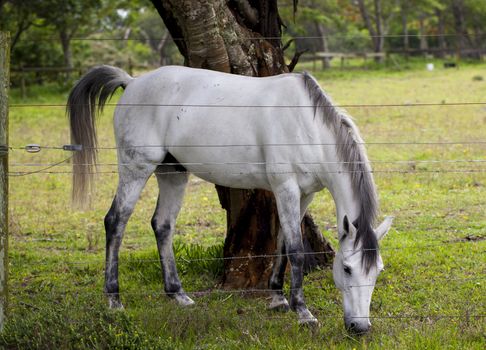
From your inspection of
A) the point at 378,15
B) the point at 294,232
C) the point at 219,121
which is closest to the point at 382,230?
the point at 294,232

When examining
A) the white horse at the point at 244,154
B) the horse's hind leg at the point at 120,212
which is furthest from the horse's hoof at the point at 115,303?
the horse's hind leg at the point at 120,212

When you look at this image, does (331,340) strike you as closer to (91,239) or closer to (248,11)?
(248,11)

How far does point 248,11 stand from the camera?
6.50 m

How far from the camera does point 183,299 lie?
5.95 m

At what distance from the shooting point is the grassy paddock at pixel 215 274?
4.61 metres

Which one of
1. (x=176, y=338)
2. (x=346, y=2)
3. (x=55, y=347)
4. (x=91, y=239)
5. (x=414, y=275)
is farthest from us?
(x=346, y=2)

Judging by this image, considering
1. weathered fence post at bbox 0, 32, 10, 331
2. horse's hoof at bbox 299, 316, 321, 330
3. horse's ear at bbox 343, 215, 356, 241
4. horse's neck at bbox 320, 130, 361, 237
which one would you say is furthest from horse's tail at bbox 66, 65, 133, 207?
horse's ear at bbox 343, 215, 356, 241

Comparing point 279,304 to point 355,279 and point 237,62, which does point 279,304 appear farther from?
point 237,62

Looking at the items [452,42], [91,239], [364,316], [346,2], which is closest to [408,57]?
[346,2]

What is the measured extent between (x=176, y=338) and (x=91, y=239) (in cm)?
358

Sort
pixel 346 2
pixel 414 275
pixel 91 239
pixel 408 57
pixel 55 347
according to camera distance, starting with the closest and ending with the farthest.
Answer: pixel 55 347, pixel 414 275, pixel 91 239, pixel 408 57, pixel 346 2

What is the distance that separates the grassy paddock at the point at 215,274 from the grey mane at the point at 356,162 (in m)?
0.63

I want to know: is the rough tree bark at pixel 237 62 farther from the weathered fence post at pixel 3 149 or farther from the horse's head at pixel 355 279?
the weathered fence post at pixel 3 149

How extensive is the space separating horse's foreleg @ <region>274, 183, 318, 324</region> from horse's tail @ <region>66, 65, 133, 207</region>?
1626 mm
